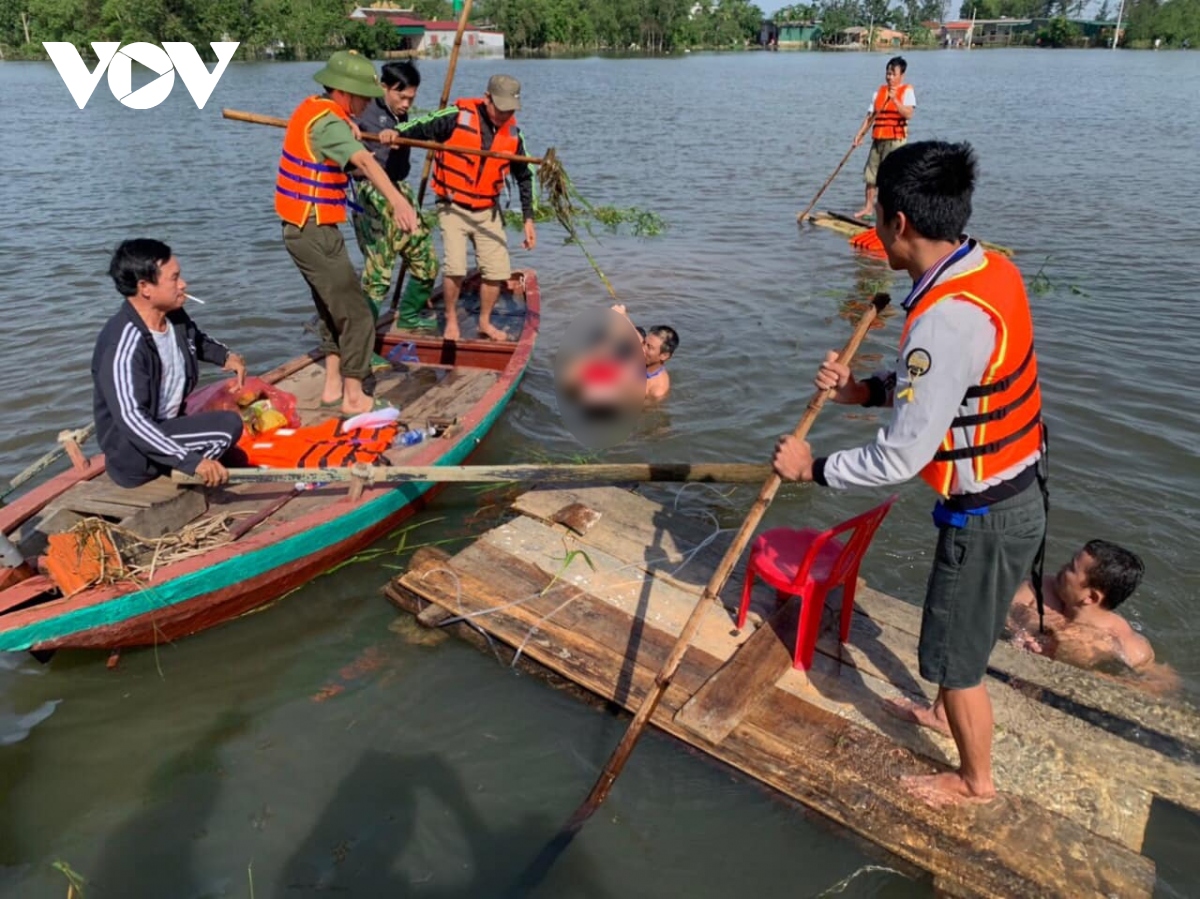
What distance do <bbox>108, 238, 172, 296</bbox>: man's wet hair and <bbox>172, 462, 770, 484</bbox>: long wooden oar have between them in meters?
1.01

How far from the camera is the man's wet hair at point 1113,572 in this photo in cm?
415

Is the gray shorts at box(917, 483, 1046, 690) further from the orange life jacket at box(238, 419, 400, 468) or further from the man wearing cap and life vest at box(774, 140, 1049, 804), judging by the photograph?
the orange life jacket at box(238, 419, 400, 468)

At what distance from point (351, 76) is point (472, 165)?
5.74 ft

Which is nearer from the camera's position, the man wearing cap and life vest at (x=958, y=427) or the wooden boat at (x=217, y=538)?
the man wearing cap and life vest at (x=958, y=427)

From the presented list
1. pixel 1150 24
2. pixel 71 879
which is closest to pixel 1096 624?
pixel 71 879

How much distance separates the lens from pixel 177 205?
47.4ft

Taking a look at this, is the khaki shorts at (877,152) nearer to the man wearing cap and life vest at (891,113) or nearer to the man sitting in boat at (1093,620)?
the man wearing cap and life vest at (891,113)

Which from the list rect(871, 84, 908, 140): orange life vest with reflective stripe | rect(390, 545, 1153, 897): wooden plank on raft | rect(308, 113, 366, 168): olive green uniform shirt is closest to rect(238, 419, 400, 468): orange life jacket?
rect(390, 545, 1153, 897): wooden plank on raft

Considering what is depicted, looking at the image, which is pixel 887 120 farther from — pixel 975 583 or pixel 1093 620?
pixel 975 583

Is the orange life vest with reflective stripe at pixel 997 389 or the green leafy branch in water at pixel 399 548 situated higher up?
the orange life vest with reflective stripe at pixel 997 389

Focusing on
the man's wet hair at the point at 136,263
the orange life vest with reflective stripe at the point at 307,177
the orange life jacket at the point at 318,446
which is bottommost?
the orange life jacket at the point at 318,446

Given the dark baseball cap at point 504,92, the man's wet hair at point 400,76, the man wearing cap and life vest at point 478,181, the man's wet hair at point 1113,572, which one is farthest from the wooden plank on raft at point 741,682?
the man's wet hair at point 400,76

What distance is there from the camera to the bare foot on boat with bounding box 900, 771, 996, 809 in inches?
120

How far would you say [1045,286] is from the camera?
10.3 m
